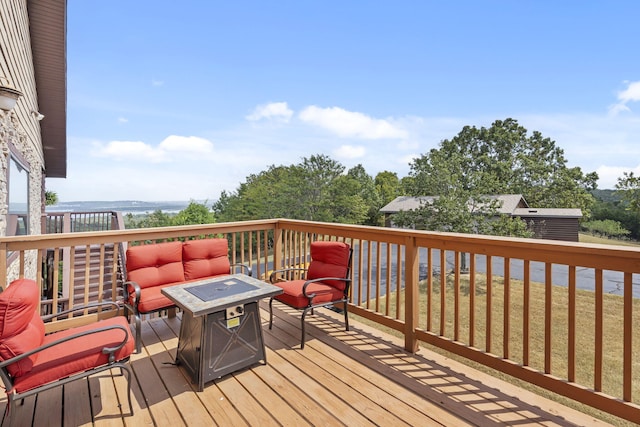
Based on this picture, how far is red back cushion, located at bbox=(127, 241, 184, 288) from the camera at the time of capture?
3375 mm

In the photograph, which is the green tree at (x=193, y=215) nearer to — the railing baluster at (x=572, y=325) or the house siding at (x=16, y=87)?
the house siding at (x=16, y=87)

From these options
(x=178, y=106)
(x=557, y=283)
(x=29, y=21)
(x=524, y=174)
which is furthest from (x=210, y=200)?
(x=524, y=174)

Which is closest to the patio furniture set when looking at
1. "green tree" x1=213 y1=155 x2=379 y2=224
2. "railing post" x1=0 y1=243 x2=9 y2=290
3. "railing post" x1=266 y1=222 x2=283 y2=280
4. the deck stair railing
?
"railing post" x1=0 y1=243 x2=9 y2=290

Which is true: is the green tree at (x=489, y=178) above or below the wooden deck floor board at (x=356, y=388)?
above

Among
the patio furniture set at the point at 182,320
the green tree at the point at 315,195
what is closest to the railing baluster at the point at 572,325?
the patio furniture set at the point at 182,320

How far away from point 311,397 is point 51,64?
26.2ft

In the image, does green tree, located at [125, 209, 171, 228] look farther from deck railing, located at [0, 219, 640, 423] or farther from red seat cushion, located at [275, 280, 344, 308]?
red seat cushion, located at [275, 280, 344, 308]

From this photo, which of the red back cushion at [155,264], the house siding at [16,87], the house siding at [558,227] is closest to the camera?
the red back cushion at [155,264]

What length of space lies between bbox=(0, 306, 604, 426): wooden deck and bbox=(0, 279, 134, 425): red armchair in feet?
1.00

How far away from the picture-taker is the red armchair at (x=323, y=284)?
10.6 feet

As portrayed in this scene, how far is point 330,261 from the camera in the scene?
3719 mm

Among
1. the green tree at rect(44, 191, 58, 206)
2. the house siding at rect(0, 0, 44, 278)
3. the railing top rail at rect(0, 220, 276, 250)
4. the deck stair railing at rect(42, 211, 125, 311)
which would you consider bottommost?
the deck stair railing at rect(42, 211, 125, 311)

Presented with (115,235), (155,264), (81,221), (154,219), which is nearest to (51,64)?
(115,235)

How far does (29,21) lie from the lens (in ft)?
18.4
